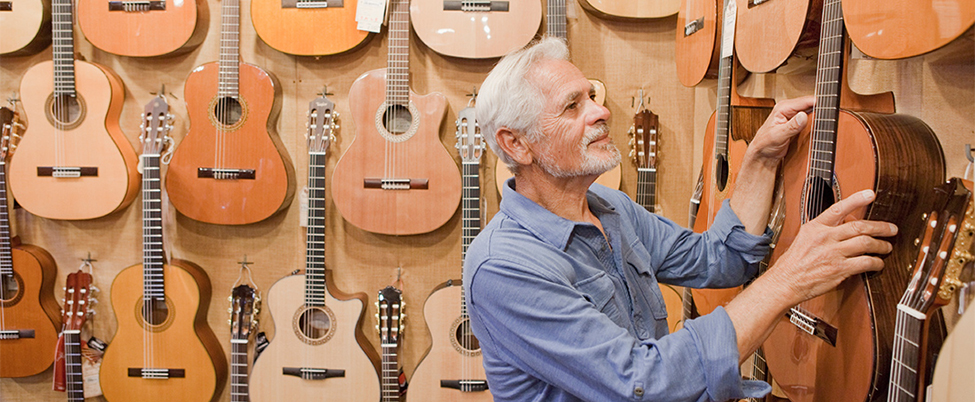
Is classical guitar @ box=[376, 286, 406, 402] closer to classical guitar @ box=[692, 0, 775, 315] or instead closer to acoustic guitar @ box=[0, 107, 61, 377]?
classical guitar @ box=[692, 0, 775, 315]

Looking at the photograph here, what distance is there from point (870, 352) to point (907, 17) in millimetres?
583

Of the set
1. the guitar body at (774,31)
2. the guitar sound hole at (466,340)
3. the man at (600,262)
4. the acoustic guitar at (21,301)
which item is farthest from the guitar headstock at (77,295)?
the guitar body at (774,31)

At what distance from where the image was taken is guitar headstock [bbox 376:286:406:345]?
2943mm

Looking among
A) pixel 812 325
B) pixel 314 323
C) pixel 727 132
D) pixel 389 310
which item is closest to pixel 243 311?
pixel 314 323

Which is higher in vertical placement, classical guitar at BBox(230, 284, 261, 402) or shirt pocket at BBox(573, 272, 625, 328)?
shirt pocket at BBox(573, 272, 625, 328)

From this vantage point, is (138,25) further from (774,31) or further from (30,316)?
(774,31)

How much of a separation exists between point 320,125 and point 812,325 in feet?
7.09

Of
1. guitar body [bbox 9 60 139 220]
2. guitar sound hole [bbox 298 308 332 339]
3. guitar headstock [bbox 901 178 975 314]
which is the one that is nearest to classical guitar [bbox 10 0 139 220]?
guitar body [bbox 9 60 139 220]

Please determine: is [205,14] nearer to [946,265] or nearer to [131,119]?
[131,119]

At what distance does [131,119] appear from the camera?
10.1 ft

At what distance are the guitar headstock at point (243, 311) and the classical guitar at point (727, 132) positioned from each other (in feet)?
6.36

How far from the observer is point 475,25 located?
2750mm

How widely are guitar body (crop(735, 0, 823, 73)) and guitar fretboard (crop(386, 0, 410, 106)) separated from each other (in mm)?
1388

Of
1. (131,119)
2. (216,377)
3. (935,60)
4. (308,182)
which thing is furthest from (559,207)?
(131,119)
